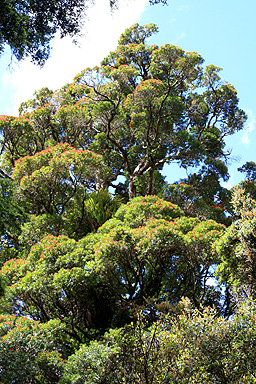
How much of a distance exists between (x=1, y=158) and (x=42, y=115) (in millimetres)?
2749

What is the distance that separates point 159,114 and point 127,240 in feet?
22.4

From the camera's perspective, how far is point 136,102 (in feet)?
51.1

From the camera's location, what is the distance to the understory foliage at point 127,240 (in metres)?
6.49

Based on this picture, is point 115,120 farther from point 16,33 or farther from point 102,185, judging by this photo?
point 16,33

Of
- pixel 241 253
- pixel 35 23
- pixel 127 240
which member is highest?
pixel 35 23

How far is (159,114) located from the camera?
1484cm

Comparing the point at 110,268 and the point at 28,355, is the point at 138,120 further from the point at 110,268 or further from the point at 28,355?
the point at 28,355

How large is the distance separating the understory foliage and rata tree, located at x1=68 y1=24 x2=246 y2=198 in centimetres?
6

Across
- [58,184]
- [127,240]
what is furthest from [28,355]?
[58,184]

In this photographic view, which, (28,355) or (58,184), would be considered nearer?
(28,355)

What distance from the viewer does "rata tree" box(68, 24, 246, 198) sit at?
15.2 meters

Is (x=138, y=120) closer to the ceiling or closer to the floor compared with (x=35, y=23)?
closer to the ceiling

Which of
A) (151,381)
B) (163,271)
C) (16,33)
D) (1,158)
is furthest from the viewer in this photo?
(1,158)

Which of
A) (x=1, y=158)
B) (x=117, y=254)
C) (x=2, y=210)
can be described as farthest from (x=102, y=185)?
(x=2, y=210)
